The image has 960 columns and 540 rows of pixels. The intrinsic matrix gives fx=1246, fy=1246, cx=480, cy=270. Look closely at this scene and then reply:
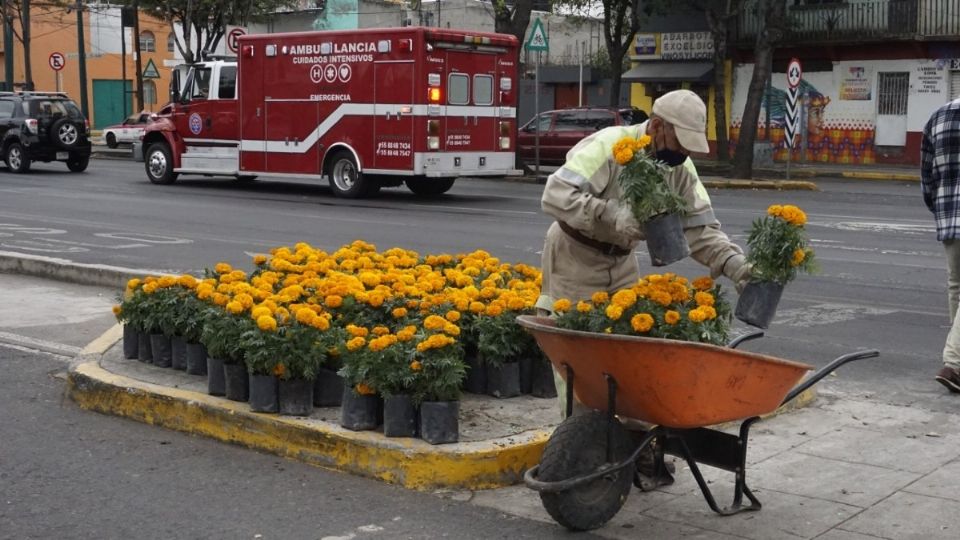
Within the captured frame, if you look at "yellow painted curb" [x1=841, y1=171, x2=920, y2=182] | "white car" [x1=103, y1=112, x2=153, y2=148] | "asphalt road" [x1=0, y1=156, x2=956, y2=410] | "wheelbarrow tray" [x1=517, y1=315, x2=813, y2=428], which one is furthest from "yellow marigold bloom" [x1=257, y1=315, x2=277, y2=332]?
"white car" [x1=103, y1=112, x2=153, y2=148]

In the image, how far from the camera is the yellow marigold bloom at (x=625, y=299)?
459 centimetres

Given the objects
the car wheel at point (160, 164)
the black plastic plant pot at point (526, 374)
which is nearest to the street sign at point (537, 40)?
the car wheel at point (160, 164)

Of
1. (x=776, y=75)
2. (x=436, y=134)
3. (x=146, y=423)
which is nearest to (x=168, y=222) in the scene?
(x=436, y=134)

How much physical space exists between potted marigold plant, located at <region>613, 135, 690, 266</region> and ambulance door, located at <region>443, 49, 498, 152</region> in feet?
53.4

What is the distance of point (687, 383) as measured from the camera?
4344mm

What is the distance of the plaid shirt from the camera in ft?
23.2

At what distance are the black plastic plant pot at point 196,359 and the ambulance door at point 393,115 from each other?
1376 centimetres

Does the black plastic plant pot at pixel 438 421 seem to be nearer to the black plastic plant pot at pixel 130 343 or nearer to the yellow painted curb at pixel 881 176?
the black plastic plant pot at pixel 130 343

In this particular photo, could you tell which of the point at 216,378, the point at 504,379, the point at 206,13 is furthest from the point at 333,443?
the point at 206,13

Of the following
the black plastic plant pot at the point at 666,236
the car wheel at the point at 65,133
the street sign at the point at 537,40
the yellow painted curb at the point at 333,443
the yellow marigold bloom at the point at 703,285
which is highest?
the street sign at the point at 537,40

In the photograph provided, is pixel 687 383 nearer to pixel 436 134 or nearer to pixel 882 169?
pixel 436 134

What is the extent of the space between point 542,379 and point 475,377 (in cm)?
34

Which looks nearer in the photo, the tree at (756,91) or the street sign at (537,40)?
the street sign at (537,40)

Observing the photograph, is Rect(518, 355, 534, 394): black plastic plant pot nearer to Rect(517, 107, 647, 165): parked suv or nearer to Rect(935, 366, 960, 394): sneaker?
Rect(935, 366, 960, 394): sneaker
